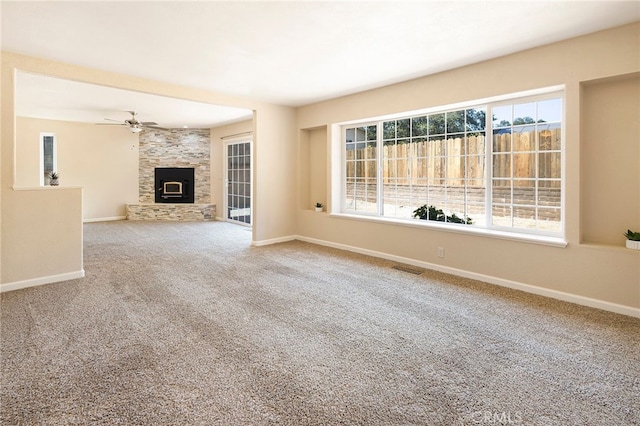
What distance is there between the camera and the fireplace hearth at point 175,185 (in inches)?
395

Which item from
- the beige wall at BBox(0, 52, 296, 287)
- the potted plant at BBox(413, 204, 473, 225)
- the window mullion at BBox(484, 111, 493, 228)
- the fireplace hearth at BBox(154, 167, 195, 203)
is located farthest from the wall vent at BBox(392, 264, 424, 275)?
the fireplace hearth at BBox(154, 167, 195, 203)

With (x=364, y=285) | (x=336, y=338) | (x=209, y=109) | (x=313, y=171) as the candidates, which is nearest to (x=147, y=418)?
(x=336, y=338)

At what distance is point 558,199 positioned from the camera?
12.2 ft

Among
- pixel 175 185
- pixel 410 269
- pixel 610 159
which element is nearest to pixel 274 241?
pixel 410 269

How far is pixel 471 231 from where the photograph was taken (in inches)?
163

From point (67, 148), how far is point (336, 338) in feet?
30.2

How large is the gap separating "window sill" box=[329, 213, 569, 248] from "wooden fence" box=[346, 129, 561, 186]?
590 mm

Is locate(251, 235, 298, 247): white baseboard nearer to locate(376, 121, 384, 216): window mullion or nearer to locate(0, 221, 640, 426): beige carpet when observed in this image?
locate(376, 121, 384, 216): window mullion

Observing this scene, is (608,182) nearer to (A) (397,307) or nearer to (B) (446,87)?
(B) (446,87)

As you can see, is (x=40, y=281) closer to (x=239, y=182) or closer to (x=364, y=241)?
(x=364, y=241)

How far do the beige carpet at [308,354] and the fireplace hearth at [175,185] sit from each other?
20.2 ft

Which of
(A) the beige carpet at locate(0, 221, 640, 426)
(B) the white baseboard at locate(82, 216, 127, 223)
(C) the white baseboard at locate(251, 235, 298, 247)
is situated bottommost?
(A) the beige carpet at locate(0, 221, 640, 426)

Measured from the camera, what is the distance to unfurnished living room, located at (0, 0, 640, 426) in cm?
200

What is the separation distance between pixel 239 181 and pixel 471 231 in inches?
250
